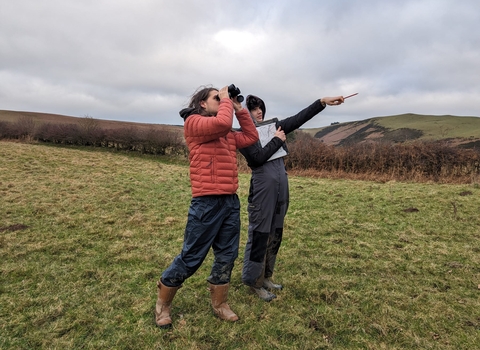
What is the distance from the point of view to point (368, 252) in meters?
4.75

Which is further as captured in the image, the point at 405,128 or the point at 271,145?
the point at 405,128

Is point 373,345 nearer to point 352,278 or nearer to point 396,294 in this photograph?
point 396,294

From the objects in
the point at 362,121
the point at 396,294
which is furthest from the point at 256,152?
the point at 362,121

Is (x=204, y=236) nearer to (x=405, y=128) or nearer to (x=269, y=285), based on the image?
(x=269, y=285)

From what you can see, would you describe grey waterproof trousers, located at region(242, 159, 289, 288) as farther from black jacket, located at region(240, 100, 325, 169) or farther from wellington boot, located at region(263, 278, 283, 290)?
wellington boot, located at region(263, 278, 283, 290)

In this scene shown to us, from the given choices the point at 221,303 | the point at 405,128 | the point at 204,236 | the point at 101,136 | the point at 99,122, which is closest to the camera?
the point at 204,236

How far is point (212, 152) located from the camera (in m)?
2.63

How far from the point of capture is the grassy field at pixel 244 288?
265 cm

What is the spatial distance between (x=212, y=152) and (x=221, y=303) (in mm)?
1508

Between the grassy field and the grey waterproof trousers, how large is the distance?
1.23 feet

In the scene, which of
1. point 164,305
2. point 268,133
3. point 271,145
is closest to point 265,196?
point 271,145

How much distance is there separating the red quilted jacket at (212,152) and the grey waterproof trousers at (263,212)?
1.58 feet

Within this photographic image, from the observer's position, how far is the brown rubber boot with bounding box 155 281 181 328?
2.70m

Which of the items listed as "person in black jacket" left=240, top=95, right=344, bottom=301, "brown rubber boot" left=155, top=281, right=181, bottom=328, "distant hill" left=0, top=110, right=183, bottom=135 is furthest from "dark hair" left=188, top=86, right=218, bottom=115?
"distant hill" left=0, top=110, right=183, bottom=135
